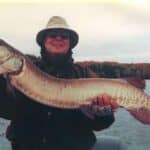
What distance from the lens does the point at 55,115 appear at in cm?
233

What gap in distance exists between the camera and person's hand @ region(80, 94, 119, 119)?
2.30 m

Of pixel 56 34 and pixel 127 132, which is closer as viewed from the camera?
pixel 56 34

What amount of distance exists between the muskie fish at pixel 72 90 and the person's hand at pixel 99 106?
2 centimetres

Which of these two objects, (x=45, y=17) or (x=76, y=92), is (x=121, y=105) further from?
(x=45, y=17)

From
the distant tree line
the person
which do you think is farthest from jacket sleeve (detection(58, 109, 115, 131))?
the distant tree line

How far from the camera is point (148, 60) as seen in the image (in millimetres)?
2443

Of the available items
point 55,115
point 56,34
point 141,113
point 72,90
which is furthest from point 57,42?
point 141,113

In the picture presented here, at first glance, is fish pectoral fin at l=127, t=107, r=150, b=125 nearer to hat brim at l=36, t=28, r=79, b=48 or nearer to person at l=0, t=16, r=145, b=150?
person at l=0, t=16, r=145, b=150

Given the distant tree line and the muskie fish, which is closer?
the muskie fish

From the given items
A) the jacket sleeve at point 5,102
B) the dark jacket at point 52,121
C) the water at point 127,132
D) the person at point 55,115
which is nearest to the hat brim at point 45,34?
the person at point 55,115

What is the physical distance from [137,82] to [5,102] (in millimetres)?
670

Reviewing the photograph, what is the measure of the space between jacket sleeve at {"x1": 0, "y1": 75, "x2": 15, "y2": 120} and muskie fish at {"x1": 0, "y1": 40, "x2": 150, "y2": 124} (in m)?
0.06

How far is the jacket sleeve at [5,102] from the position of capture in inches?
89.3

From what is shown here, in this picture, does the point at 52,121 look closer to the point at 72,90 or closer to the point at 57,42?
the point at 72,90
